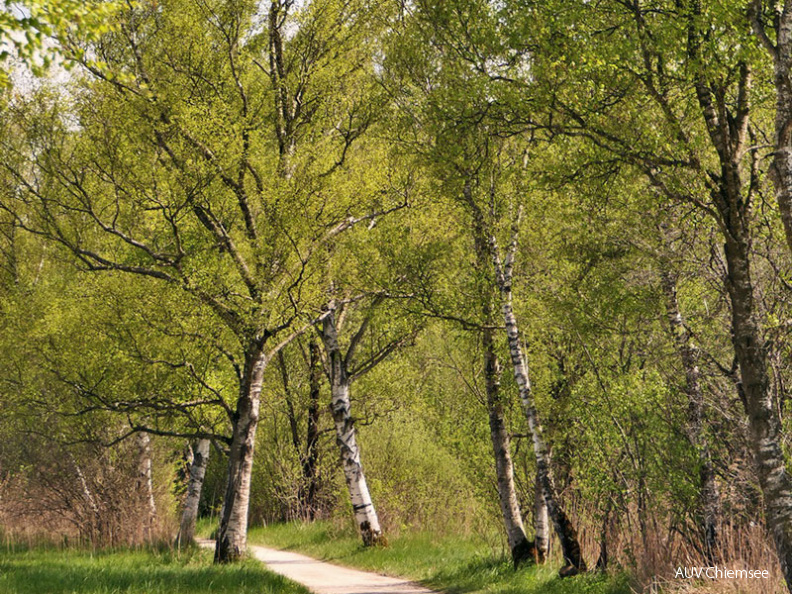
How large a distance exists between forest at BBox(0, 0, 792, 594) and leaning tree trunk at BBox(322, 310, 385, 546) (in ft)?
0.21

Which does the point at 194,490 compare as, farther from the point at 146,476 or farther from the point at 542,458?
the point at 542,458

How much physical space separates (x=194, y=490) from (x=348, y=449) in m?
4.10

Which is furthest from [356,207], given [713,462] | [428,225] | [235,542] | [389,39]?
[713,462]

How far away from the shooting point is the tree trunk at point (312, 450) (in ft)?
71.1

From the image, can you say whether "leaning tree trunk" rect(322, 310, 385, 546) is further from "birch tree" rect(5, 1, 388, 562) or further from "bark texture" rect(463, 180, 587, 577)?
"bark texture" rect(463, 180, 587, 577)

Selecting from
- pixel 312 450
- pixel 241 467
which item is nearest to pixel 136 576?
pixel 241 467

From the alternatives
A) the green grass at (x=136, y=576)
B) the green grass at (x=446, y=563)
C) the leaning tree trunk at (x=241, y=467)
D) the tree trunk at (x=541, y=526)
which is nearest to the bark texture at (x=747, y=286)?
the green grass at (x=446, y=563)

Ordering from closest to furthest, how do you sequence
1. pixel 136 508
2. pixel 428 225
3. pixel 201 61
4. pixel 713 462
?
pixel 713 462, pixel 201 61, pixel 428 225, pixel 136 508

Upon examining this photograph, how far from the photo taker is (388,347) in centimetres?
1741

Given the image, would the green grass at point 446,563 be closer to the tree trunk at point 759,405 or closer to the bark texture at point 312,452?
the bark texture at point 312,452

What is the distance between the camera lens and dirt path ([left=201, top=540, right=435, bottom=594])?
38.7ft

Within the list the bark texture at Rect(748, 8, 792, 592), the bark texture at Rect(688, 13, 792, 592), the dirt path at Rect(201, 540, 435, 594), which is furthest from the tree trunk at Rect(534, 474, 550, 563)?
the bark texture at Rect(748, 8, 792, 592)

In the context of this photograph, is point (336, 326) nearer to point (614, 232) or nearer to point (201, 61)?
point (201, 61)

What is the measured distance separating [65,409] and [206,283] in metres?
6.45
